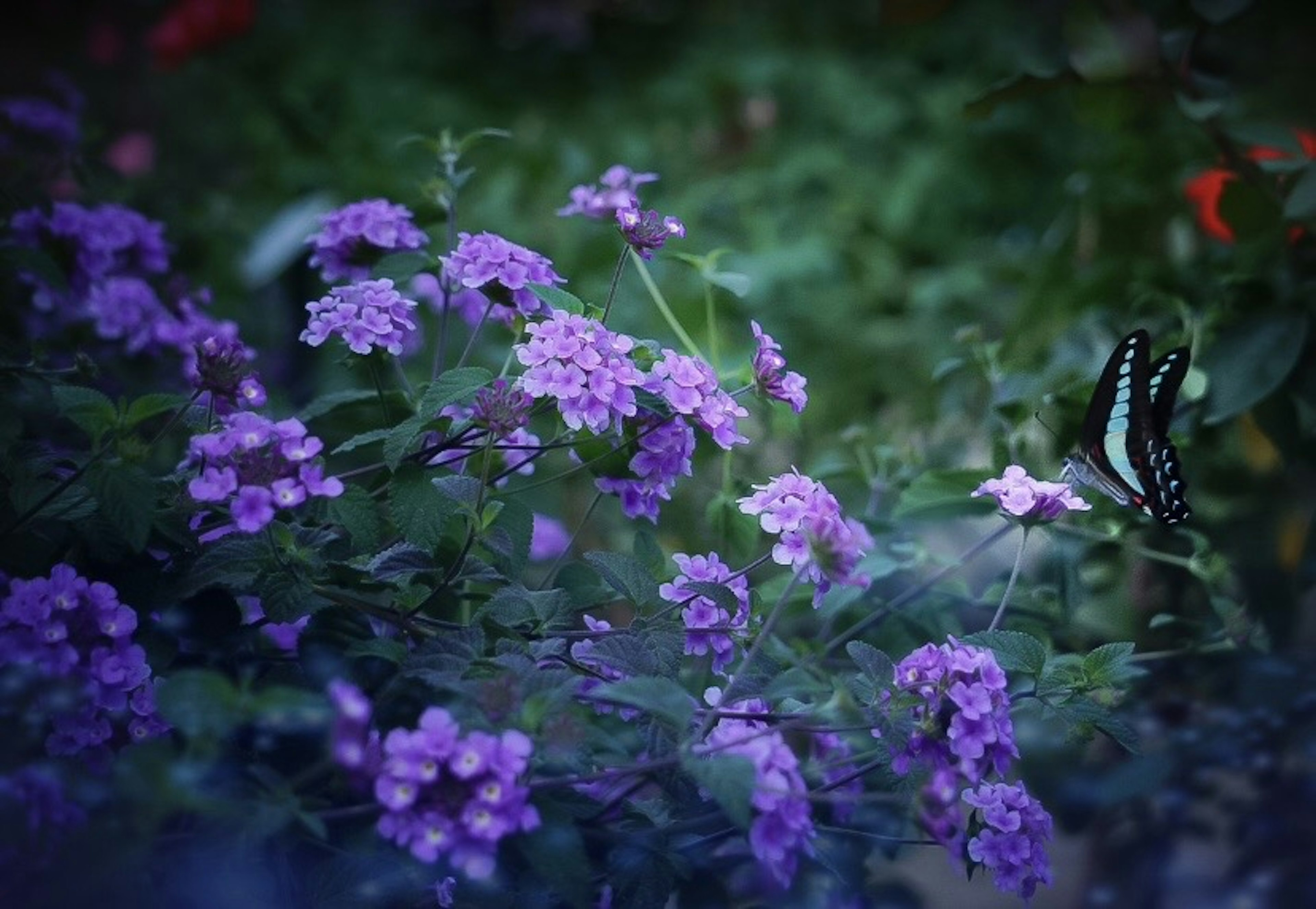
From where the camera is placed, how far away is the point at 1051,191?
2.35m

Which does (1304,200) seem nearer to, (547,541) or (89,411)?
(547,541)

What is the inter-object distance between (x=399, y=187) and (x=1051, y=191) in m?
1.19

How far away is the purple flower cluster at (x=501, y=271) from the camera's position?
0.90 metres

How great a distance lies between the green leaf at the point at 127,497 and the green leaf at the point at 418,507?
15cm

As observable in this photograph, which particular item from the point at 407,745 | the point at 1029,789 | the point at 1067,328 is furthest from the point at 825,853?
the point at 1067,328

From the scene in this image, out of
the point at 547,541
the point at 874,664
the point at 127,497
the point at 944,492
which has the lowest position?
the point at 547,541

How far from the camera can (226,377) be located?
84cm

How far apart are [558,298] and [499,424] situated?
0.11 m

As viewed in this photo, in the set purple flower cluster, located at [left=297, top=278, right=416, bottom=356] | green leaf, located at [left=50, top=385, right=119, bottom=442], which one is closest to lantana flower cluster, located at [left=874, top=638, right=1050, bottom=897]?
purple flower cluster, located at [left=297, top=278, right=416, bottom=356]

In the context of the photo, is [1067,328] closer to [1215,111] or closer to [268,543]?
[1215,111]

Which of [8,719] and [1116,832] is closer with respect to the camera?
[8,719]

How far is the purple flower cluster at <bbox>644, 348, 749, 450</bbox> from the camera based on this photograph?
844 millimetres

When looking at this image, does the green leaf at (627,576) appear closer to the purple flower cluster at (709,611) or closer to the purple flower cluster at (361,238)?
the purple flower cluster at (709,611)

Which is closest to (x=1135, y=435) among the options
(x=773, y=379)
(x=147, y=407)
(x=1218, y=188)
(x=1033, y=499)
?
(x=1033, y=499)
